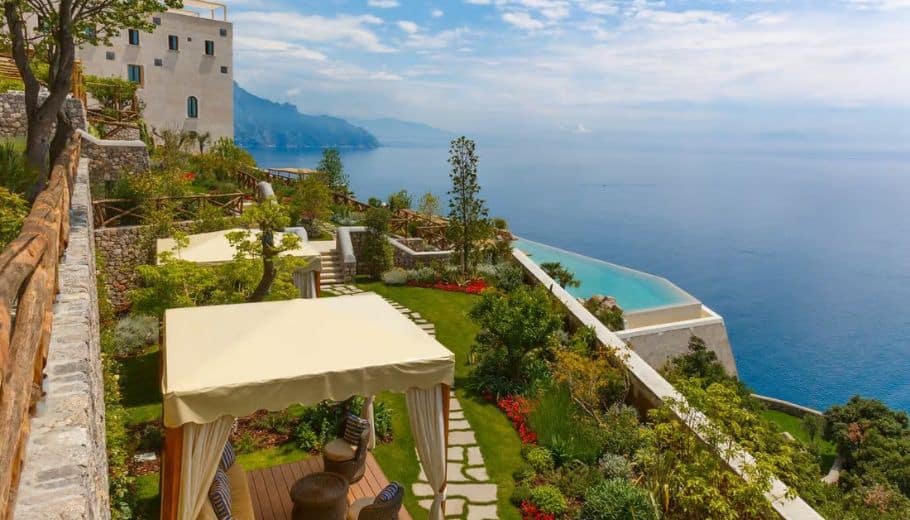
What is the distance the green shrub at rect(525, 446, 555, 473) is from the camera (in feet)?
27.2

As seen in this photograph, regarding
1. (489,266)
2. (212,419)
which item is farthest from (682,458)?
(489,266)

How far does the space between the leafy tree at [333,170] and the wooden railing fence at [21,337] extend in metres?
24.8

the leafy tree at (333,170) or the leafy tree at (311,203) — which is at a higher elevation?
the leafy tree at (333,170)

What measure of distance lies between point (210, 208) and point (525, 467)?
1419cm

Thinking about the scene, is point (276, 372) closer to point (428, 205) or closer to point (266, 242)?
point (266, 242)

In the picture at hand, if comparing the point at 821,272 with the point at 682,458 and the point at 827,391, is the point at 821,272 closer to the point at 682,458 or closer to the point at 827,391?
the point at 827,391

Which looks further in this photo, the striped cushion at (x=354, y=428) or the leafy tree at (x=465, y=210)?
the leafy tree at (x=465, y=210)

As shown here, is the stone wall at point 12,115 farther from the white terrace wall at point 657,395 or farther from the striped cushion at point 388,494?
the striped cushion at point 388,494

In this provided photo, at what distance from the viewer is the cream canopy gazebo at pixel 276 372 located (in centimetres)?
512

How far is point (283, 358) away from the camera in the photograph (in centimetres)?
570

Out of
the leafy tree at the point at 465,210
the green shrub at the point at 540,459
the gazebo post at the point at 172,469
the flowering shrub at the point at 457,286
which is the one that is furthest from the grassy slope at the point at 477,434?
the leafy tree at the point at 465,210

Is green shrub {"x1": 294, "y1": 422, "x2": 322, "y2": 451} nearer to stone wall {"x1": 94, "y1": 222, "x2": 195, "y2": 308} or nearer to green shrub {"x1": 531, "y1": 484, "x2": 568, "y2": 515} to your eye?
green shrub {"x1": 531, "y1": 484, "x2": 568, "y2": 515}

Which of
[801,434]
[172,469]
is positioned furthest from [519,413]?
[801,434]

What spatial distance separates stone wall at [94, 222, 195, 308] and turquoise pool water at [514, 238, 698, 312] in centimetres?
1788
